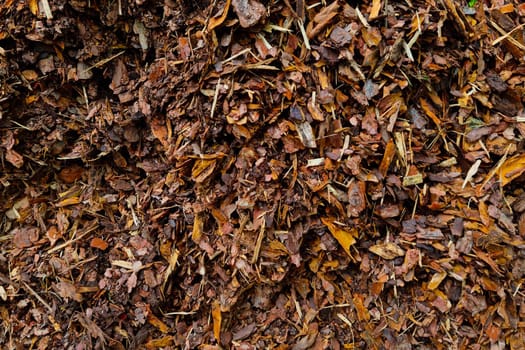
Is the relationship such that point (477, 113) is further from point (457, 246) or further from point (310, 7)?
point (310, 7)

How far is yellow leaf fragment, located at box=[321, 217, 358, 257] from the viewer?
146 centimetres

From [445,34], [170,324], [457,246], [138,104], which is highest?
[445,34]

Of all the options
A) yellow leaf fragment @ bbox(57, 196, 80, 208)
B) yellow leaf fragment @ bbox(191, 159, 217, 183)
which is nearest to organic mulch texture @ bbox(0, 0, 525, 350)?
yellow leaf fragment @ bbox(191, 159, 217, 183)

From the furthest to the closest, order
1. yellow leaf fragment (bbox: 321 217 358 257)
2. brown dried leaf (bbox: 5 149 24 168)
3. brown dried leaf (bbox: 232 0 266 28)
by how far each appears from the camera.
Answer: brown dried leaf (bbox: 5 149 24 168), yellow leaf fragment (bbox: 321 217 358 257), brown dried leaf (bbox: 232 0 266 28)

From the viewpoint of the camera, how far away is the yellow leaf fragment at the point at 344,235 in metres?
1.46

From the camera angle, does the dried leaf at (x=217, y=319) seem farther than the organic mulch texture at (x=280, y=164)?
Yes

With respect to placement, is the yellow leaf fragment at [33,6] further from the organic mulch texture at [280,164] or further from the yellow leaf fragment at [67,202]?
the yellow leaf fragment at [67,202]

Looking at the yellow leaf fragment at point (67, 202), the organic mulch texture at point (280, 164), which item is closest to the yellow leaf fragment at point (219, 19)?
the organic mulch texture at point (280, 164)

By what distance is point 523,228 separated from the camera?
1437mm

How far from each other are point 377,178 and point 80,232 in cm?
107

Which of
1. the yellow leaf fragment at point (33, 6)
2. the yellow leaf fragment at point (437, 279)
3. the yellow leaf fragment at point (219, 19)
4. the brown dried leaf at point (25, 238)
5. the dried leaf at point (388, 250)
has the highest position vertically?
the yellow leaf fragment at point (33, 6)

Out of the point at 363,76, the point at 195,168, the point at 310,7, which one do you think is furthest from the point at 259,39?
the point at 195,168

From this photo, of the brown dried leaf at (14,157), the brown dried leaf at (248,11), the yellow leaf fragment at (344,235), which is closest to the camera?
the brown dried leaf at (248,11)

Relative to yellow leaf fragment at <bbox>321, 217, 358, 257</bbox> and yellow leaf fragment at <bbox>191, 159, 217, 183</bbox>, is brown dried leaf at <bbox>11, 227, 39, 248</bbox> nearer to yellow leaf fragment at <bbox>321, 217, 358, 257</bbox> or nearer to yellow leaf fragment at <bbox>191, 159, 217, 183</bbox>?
yellow leaf fragment at <bbox>191, 159, 217, 183</bbox>
